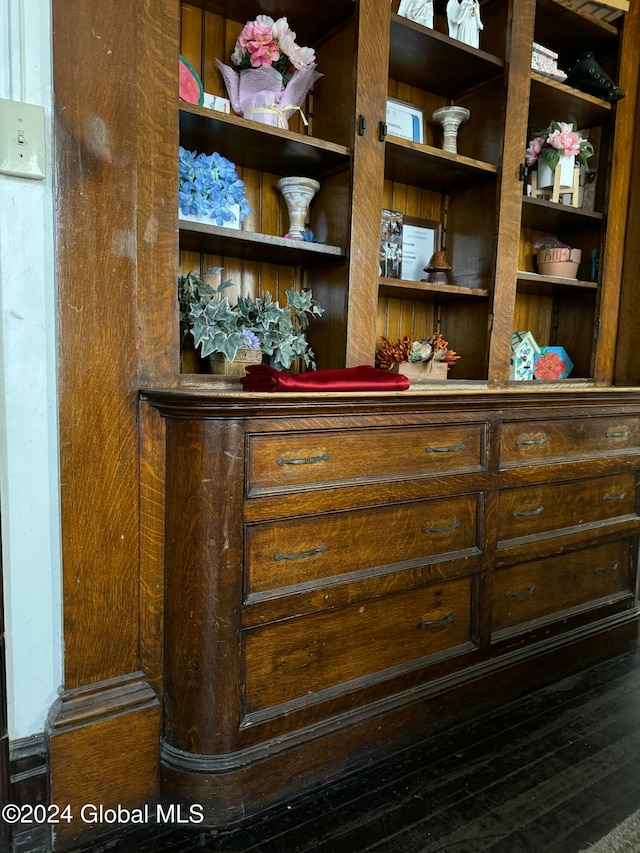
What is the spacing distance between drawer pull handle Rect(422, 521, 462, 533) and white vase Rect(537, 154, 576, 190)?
1439 mm

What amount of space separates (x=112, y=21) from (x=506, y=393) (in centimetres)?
140

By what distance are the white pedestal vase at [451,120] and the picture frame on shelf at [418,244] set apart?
0.27 meters

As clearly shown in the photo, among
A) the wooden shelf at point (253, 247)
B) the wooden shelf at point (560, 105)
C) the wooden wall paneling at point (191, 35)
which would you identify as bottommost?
the wooden shelf at point (253, 247)

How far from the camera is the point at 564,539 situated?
77.7 inches

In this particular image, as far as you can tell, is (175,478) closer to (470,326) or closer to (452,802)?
(452,802)

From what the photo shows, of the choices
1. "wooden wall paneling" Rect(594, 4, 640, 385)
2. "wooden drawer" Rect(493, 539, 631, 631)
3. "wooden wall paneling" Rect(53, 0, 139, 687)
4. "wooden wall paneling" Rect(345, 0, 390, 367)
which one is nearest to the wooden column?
"wooden wall paneling" Rect(53, 0, 139, 687)

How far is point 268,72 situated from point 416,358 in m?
0.95

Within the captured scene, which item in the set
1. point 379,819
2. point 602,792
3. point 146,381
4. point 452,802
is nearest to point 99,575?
point 146,381

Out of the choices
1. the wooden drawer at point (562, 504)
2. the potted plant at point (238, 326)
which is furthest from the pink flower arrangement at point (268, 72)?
the wooden drawer at point (562, 504)

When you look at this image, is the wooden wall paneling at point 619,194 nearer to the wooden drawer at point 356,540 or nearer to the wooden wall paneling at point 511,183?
the wooden wall paneling at point 511,183

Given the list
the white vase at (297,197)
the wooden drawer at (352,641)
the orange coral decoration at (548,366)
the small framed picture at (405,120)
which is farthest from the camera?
the orange coral decoration at (548,366)

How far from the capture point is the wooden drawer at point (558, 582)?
185 centimetres

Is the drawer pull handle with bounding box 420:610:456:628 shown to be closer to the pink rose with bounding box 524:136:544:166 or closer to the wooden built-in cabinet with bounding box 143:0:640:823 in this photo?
the wooden built-in cabinet with bounding box 143:0:640:823

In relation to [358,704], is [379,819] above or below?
below
